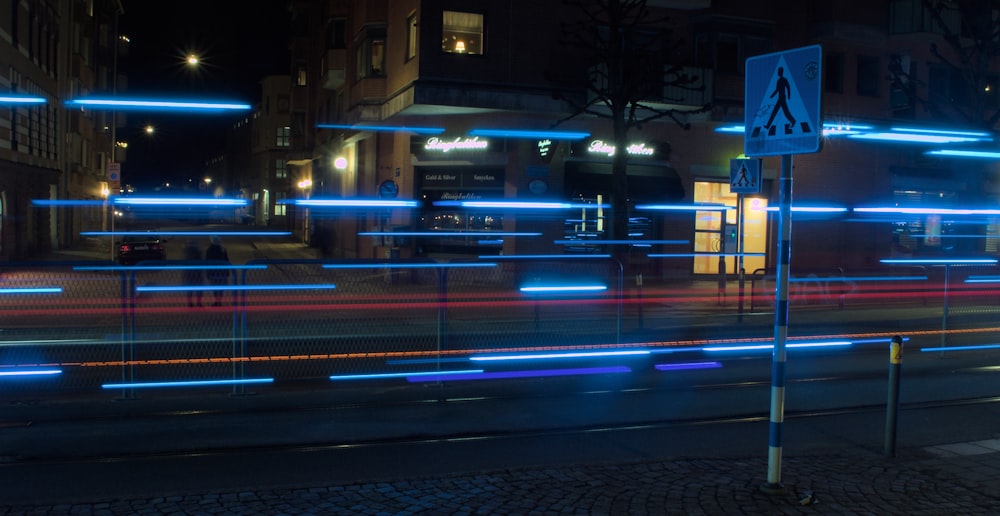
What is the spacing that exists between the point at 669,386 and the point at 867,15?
74.4ft

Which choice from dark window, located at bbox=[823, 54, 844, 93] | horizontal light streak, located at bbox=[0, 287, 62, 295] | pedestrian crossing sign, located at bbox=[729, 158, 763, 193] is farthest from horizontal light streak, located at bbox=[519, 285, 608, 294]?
dark window, located at bbox=[823, 54, 844, 93]

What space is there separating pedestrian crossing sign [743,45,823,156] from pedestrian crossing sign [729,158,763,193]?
7232 mm

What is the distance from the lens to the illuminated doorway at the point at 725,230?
2773cm

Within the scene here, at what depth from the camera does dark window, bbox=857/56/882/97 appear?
2897 centimetres

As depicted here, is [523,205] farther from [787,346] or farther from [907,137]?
[907,137]

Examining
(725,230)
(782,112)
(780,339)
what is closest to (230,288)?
(780,339)

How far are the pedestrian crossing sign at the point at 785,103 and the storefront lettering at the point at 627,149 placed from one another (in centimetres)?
1896

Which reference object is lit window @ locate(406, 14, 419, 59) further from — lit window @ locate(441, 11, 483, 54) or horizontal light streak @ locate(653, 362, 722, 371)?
horizontal light streak @ locate(653, 362, 722, 371)

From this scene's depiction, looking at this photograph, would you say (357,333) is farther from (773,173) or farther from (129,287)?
(773,173)

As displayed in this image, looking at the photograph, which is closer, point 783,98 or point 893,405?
point 783,98

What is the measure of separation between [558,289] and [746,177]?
357 cm

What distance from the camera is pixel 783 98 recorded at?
6.05 metres

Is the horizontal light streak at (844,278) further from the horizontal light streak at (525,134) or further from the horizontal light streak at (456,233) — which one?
the horizontal light streak at (525,134)

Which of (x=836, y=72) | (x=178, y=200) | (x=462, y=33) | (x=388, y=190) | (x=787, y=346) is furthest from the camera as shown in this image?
(x=178, y=200)
